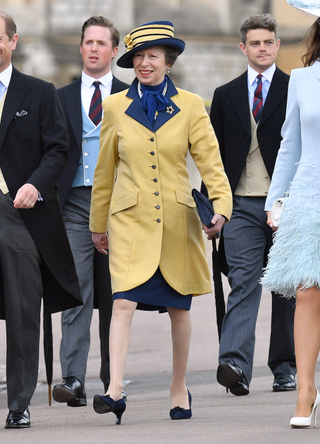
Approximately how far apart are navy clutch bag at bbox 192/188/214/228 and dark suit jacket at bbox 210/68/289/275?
1425 mm

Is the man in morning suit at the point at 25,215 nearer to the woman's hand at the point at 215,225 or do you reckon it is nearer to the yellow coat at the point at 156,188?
the yellow coat at the point at 156,188

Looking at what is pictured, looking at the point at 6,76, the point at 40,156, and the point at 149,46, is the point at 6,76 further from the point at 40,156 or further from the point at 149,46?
the point at 149,46

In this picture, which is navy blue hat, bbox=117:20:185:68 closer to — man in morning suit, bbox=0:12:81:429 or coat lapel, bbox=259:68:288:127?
man in morning suit, bbox=0:12:81:429

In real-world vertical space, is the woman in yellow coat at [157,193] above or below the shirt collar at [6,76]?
below

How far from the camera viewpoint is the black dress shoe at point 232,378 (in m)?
6.41

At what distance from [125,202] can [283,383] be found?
1.92 m

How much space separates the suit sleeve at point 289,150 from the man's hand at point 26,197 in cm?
Answer: 110

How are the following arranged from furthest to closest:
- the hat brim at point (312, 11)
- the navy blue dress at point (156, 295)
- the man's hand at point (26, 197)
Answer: the navy blue dress at point (156, 295)
the man's hand at point (26, 197)
the hat brim at point (312, 11)

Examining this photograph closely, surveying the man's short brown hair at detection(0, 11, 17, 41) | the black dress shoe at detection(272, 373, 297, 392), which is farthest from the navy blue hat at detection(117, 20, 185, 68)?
the black dress shoe at detection(272, 373, 297, 392)

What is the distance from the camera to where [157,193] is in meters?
5.43

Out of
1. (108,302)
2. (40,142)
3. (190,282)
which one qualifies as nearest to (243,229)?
(108,302)

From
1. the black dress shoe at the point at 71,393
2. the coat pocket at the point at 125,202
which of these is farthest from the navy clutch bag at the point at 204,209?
the black dress shoe at the point at 71,393

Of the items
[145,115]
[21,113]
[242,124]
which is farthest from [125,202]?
[242,124]

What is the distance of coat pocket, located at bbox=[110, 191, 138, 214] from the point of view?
17.8ft
